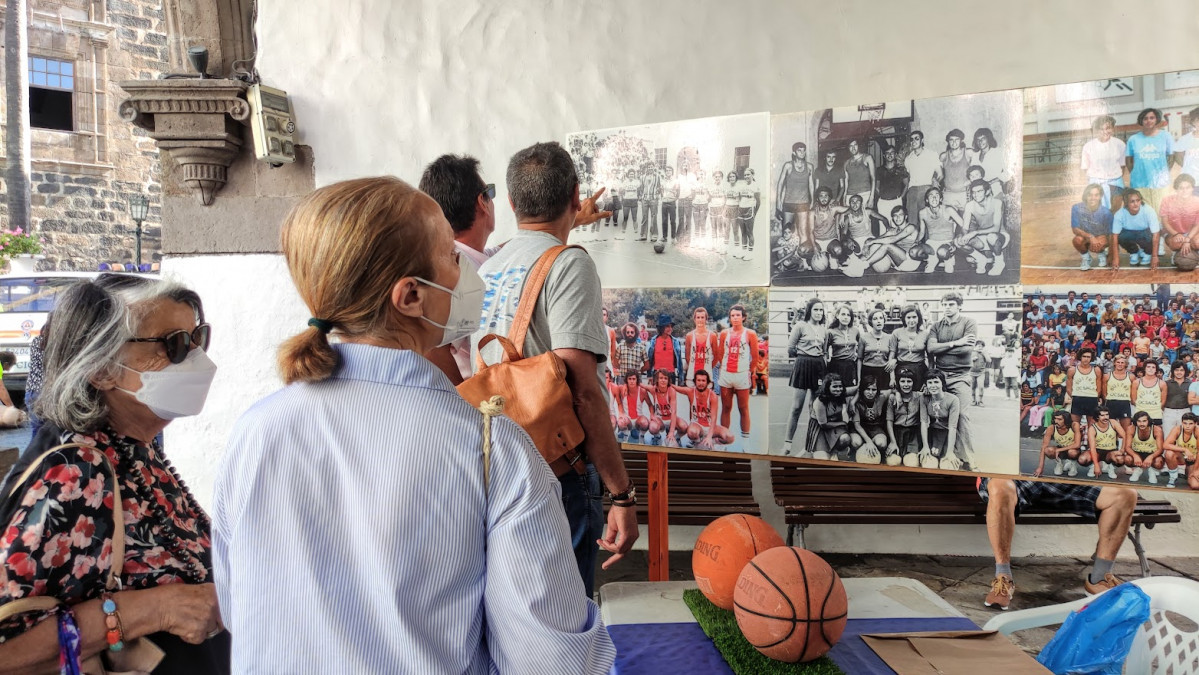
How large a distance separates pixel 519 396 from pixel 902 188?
197cm

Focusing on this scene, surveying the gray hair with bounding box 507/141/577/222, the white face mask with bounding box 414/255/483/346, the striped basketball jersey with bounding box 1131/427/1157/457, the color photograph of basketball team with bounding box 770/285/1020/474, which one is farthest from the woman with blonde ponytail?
the striped basketball jersey with bounding box 1131/427/1157/457

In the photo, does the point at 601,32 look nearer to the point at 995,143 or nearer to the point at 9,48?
the point at 995,143

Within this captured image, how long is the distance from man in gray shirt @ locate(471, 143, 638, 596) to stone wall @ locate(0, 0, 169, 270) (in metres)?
18.0

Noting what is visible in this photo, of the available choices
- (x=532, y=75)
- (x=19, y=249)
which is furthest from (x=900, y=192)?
(x=19, y=249)

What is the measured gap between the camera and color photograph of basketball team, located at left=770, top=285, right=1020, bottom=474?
3135 mm

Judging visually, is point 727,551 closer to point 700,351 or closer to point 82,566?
point 700,351

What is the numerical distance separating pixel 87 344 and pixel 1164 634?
2655 mm

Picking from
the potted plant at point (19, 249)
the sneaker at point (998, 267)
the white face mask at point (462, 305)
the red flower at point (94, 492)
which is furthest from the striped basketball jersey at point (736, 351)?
the potted plant at point (19, 249)

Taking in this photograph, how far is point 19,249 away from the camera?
14945 mm

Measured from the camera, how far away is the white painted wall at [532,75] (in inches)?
171

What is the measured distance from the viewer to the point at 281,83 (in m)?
4.36

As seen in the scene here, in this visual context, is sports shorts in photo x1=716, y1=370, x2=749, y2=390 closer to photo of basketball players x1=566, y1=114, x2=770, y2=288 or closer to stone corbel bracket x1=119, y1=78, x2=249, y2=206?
photo of basketball players x1=566, y1=114, x2=770, y2=288

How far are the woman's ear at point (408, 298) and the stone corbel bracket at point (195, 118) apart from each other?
3.57 meters

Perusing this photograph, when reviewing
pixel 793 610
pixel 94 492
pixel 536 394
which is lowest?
pixel 793 610
